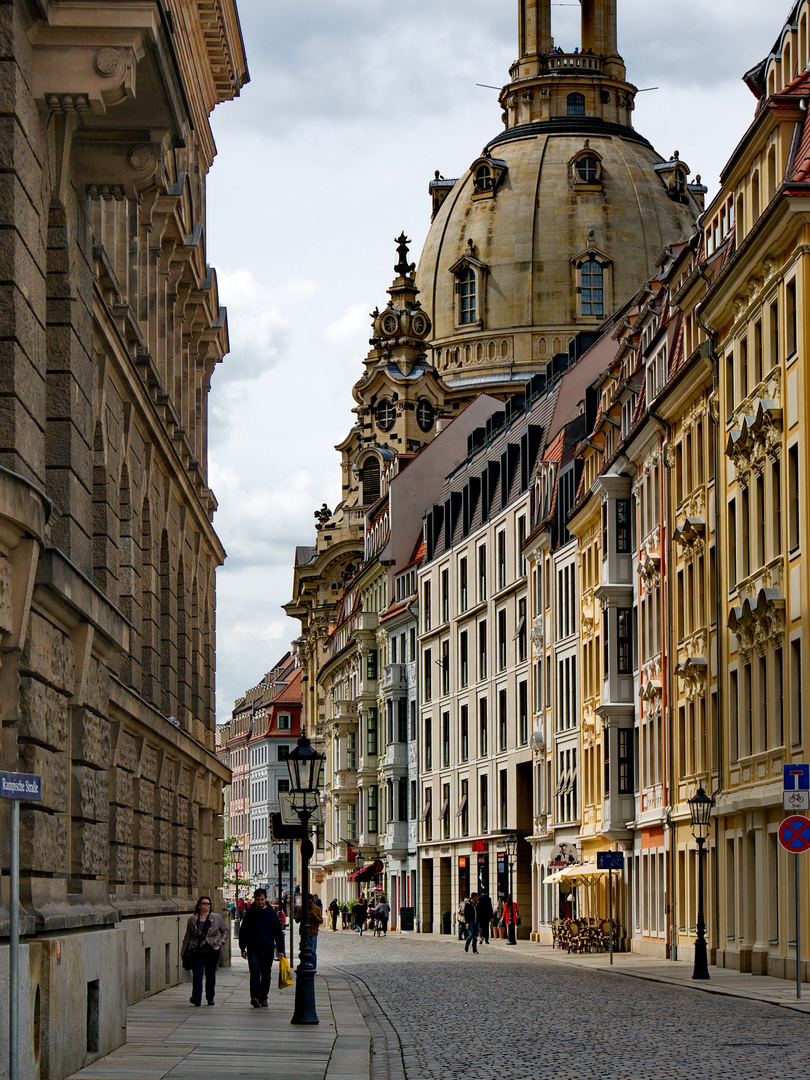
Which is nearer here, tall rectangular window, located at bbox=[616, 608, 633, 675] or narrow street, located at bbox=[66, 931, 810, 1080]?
narrow street, located at bbox=[66, 931, 810, 1080]

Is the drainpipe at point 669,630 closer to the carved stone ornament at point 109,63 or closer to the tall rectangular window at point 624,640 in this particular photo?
the tall rectangular window at point 624,640

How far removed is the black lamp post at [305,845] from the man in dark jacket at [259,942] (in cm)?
182

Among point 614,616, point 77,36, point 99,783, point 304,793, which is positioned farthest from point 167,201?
point 614,616

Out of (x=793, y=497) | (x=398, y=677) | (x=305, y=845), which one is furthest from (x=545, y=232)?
(x=305, y=845)

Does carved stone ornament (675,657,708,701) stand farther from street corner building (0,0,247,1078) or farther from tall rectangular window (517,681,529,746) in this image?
tall rectangular window (517,681,529,746)

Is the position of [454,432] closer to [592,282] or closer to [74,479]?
[592,282]

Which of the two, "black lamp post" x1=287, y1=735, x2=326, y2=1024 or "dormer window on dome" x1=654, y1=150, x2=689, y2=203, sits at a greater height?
"dormer window on dome" x1=654, y1=150, x2=689, y2=203

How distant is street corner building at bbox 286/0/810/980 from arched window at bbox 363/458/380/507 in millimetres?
275

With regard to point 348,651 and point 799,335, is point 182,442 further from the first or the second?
point 348,651

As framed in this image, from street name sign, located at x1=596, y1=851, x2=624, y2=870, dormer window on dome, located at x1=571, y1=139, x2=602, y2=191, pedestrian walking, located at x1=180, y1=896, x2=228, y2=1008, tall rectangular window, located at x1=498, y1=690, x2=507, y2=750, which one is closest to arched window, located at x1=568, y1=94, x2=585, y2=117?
dormer window on dome, located at x1=571, y1=139, x2=602, y2=191

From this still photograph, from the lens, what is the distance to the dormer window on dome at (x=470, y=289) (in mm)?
142250

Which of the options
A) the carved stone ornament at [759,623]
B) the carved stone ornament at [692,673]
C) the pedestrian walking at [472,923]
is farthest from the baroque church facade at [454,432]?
the carved stone ornament at [759,623]

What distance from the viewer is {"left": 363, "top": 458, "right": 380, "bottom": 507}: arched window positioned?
5492 inches

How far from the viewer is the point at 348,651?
377 ft
